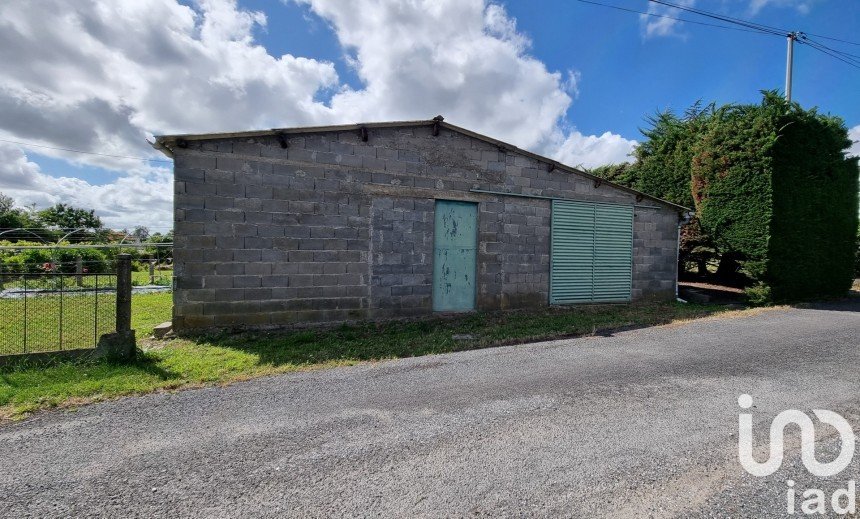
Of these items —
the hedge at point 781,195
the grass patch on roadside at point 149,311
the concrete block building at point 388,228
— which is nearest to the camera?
the concrete block building at point 388,228

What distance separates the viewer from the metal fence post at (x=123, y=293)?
4926 mm

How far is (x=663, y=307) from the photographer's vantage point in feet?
31.9

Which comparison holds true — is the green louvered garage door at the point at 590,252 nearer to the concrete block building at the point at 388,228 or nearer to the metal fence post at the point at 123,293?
the concrete block building at the point at 388,228

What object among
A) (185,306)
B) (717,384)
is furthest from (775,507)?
(185,306)

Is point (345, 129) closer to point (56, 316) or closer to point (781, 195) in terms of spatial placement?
point (56, 316)

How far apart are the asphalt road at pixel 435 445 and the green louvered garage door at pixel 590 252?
4666mm

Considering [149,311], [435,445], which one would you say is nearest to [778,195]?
[435,445]

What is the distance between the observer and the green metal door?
8.32m

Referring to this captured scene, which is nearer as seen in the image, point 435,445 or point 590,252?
point 435,445

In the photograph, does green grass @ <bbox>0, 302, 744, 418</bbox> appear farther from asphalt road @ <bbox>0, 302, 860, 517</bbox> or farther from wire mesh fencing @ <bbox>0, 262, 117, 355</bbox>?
wire mesh fencing @ <bbox>0, 262, 117, 355</bbox>

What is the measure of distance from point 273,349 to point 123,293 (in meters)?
2.03

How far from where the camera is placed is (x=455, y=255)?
27.7 ft

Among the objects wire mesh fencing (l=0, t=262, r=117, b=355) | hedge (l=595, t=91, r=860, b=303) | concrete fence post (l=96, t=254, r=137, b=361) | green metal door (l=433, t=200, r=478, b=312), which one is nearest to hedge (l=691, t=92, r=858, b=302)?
hedge (l=595, t=91, r=860, b=303)

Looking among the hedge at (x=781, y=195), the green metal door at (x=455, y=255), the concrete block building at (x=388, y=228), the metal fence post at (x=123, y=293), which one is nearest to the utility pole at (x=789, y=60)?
the hedge at (x=781, y=195)
